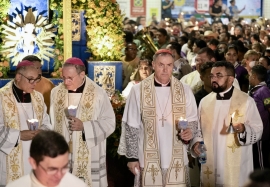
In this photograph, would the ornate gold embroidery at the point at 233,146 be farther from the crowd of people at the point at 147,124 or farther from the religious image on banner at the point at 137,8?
the religious image on banner at the point at 137,8

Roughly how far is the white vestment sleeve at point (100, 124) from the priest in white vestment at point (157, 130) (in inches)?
12.0

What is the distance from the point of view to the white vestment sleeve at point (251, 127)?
25.1ft

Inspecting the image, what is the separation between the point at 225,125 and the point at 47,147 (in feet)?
12.4

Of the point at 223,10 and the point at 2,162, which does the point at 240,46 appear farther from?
the point at 223,10

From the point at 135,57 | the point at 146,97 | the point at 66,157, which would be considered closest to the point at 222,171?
the point at 146,97

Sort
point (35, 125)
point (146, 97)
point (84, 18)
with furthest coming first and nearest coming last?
1. point (84, 18)
2. point (146, 97)
3. point (35, 125)

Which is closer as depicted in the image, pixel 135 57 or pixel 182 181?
pixel 182 181

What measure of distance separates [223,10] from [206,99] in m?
24.3

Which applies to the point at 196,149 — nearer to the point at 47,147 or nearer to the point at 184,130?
the point at 184,130

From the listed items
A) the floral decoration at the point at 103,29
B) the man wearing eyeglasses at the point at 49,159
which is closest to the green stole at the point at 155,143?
the man wearing eyeglasses at the point at 49,159

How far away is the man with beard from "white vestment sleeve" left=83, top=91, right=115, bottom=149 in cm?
109

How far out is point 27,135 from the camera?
288 inches

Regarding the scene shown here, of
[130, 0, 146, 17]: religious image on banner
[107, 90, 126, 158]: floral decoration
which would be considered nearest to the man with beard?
[107, 90, 126, 158]: floral decoration

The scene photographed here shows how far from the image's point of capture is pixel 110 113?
8.02 meters
